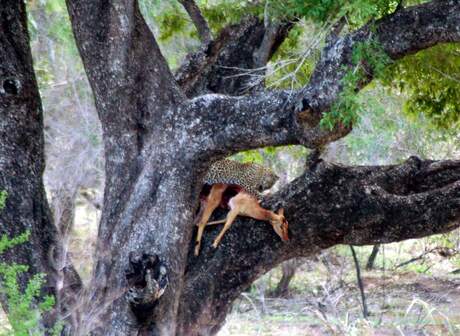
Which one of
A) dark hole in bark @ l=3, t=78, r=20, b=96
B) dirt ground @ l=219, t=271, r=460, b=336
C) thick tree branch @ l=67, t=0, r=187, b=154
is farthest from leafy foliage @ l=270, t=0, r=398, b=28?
dirt ground @ l=219, t=271, r=460, b=336

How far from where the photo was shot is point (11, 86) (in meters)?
5.85

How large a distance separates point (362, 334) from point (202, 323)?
2.41 metres

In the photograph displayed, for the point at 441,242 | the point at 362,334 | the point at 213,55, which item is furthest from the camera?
the point at 441,242

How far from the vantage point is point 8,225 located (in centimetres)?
570

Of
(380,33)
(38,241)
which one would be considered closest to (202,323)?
(38,241)

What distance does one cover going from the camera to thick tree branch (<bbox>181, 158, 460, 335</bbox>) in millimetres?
6082

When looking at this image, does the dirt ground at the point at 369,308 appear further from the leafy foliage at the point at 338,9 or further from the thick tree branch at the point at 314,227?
the leafy foliage at the point at 338,9

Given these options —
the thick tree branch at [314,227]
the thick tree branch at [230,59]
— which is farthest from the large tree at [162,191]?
the thick tree branch at [230,59]

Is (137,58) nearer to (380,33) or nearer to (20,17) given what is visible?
(20,17)

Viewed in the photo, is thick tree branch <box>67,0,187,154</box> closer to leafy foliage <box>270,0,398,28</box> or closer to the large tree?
the large tree

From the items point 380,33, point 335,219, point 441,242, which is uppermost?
point 380,33

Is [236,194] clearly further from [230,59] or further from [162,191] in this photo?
[230,59]

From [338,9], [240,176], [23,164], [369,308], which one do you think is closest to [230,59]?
[240,176]

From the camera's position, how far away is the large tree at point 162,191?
17.9 feet
